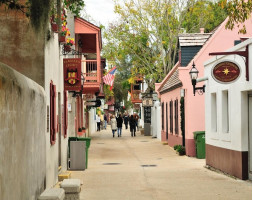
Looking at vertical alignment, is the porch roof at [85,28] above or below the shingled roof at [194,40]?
above

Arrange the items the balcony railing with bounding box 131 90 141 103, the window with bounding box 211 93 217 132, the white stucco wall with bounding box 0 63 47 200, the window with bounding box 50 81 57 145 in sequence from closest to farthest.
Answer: the white stucco wall with bounding box 0 63 47 200 → the window with bounding box 50 81 57 145 → the window with bounding box 211 93 217 132 → the balcony railing with bounding box 131 90 141 103

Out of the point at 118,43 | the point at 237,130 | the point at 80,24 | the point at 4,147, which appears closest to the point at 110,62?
the point at 118,43

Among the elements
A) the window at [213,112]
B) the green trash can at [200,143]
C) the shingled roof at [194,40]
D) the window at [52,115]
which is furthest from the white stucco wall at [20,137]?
the shingled roof at [194,40]

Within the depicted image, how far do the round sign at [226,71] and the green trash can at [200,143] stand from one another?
8.27 m

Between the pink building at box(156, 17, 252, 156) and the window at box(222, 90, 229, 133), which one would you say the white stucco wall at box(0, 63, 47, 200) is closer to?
the window at box(222, 90, 229, 133)

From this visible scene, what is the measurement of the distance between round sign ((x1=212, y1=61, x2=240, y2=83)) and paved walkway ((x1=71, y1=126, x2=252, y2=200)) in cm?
264

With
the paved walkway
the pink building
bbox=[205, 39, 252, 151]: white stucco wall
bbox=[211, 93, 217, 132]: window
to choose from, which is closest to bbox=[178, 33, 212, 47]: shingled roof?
the pink building

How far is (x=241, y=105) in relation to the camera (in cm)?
1449

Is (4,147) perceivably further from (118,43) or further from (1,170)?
(118,43)

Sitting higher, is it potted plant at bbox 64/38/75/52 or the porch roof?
the porch roof

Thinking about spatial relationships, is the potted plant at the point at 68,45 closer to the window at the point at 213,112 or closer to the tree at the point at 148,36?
the window at the point at 213,112

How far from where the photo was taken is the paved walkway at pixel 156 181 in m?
12.2

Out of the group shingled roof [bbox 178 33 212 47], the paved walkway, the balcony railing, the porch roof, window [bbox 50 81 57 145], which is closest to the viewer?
the paved walkway

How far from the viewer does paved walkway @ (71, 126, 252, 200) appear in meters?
12.2
